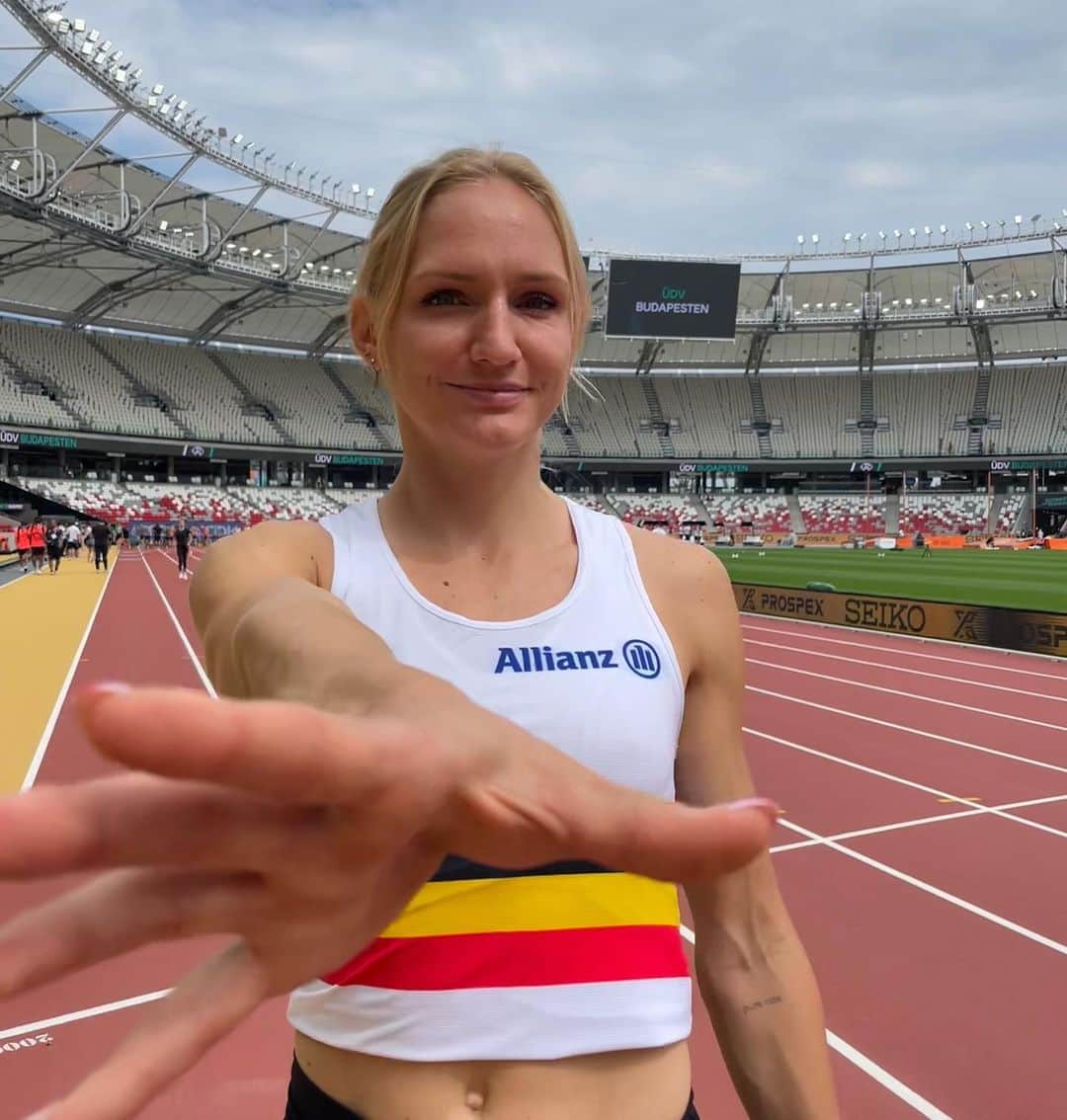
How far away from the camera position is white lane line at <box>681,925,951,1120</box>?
3393 millimetres

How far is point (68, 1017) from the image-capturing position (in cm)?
395

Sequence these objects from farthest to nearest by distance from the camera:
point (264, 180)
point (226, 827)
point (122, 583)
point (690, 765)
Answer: point (264, 180)
point (122, 583)
point (690, 765)
point (226, 827)

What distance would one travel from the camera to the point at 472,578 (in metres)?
1.45

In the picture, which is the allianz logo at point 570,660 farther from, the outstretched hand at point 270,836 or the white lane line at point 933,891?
the white lane line at point 933,891

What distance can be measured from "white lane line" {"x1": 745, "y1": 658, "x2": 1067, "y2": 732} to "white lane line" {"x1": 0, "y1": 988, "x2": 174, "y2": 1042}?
857 centimetres

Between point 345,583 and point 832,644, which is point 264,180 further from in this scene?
point 345,583

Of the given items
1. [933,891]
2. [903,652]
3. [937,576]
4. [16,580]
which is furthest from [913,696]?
[16,580]

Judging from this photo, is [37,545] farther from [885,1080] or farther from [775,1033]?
[775,1033]

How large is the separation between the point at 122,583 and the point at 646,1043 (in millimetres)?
25926

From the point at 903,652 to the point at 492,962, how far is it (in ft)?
48.3

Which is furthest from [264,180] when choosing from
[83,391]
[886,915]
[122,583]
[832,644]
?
[886,915]

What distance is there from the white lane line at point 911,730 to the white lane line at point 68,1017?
7.09m

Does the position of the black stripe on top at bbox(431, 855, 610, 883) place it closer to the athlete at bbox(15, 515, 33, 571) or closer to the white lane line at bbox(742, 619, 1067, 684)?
the white lane line at bbox(742, 619, 1067, 684)

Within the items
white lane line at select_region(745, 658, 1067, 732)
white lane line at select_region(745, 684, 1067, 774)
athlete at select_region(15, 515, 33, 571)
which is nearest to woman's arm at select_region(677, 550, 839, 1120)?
white lane line at select_region(745, 684, 1067, 774)
